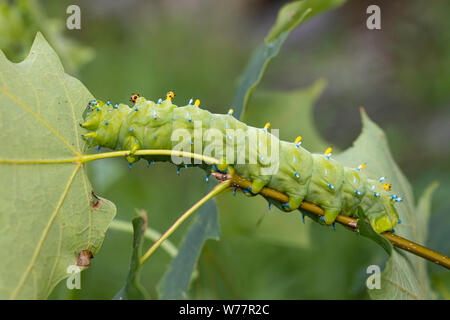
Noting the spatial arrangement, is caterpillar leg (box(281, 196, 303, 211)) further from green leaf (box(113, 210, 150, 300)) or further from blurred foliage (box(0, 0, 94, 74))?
blurred foliage (box(0, 0, 94, 74))

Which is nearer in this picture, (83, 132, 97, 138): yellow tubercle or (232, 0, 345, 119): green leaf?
(83, 132, 97, 138): yellow tubercle

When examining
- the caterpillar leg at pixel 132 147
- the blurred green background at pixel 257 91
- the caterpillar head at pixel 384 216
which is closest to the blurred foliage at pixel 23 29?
the blurred green background at pixel 257 91

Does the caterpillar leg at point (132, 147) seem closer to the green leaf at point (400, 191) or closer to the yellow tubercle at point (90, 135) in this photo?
the yellow tubercle at point (90, 135)

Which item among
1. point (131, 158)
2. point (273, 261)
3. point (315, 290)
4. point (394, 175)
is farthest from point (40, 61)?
point (273, 261)

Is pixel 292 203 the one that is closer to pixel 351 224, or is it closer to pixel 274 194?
pixel 274 194

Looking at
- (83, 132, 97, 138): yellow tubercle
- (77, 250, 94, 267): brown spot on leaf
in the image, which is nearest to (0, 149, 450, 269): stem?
(83, 132, 97, 138): yellow tubercle
